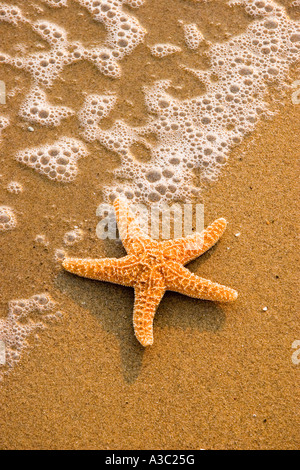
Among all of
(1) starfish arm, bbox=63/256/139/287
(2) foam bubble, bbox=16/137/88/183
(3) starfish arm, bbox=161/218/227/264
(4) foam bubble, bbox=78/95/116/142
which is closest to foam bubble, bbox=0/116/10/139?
(2) foam bubble, bbox=16/137/88/183

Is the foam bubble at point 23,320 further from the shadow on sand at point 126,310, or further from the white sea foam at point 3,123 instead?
the white sea foam at point 3,123

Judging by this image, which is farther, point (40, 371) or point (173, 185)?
point (173, 185)

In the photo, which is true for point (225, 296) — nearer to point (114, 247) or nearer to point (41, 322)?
point (114, 247)

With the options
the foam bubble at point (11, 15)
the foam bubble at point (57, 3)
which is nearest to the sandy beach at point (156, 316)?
the foam bubble at point (11, 15)

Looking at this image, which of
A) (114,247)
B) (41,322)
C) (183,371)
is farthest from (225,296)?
(41,322)

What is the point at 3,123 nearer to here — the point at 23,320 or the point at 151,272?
the point at 23,320

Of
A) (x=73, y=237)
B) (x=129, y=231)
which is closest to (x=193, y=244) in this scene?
(x=129, y=231)
